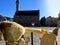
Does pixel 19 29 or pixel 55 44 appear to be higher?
pixel 19 29

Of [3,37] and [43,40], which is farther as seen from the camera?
[43,40]

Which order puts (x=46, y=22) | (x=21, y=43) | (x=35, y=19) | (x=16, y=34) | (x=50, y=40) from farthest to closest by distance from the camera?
(x=46, y=22) → (x=35, y=19) → (x=50, y=40) → (x=21, y=43) → (x=16, y=34)

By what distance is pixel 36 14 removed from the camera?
133 metres

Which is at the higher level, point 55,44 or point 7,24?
point 7,24

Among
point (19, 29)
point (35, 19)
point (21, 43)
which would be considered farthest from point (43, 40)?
point (35, 19)

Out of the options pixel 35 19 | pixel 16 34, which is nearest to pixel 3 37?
pixel 16 34

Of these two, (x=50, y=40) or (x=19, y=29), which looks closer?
(x=19, y=29)

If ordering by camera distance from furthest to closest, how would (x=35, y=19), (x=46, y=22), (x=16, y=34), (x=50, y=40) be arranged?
(x=46, y=22) → (x=35, y=19) → (x=50, y=40) → (x=16, y=34)

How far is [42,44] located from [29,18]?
132 meters

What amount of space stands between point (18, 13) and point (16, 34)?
441 feet

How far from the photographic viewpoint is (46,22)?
5536 inches

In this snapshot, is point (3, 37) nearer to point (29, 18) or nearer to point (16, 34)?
point (16, 34)

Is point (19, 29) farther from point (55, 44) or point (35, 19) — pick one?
point (35, 19)

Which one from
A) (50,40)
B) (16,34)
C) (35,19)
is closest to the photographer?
(16,34)
